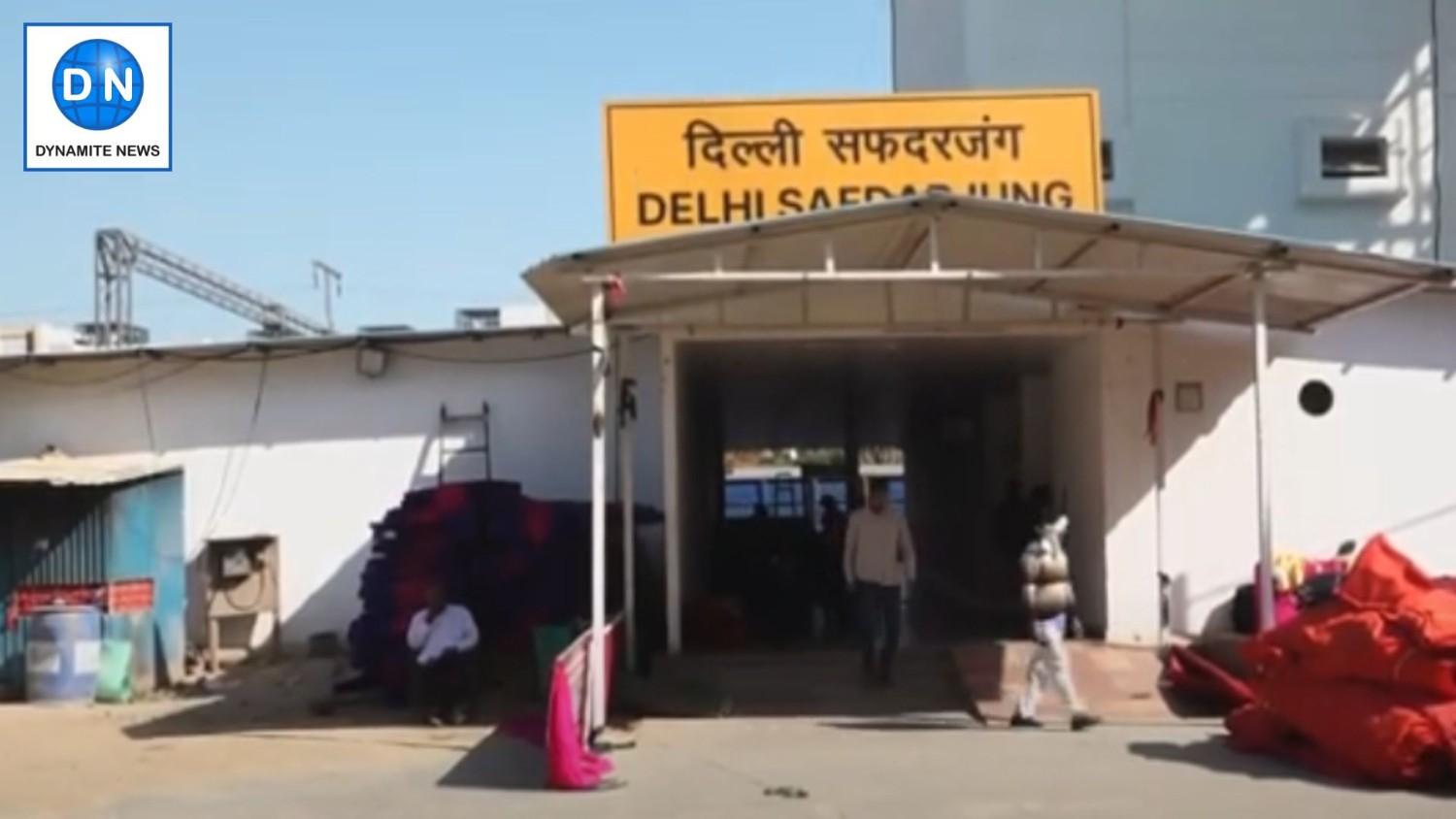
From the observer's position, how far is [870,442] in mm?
37500

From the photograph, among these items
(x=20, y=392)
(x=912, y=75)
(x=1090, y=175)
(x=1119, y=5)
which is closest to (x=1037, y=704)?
(x=1090, y=175)

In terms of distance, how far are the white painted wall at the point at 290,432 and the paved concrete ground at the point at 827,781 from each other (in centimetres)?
591

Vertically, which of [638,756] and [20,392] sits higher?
[20,392]

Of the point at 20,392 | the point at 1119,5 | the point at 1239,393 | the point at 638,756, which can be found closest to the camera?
the point at 638,756

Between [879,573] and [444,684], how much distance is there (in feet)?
11.8

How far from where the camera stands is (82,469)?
17.9m

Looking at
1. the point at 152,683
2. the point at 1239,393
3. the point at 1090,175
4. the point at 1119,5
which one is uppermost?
the point at 1119,5

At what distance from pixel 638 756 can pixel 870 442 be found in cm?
2555

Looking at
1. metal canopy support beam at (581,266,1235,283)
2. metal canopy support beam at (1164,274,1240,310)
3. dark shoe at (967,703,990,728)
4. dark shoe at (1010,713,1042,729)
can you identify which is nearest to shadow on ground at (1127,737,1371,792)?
dark shoe at (1010,713,1042,729)

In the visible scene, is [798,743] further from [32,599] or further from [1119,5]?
[1119,5]

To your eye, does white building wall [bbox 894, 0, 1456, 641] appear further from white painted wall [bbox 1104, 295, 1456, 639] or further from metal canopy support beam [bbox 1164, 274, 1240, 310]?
metal canopy support beam [bbox 1164, 274, 1240, 310]

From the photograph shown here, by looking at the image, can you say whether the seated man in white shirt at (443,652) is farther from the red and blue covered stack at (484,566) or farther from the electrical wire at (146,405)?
the electrical wire at (146,405)

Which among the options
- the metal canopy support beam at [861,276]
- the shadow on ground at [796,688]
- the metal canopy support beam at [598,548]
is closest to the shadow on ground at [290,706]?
the shadow on ground at [796,688]

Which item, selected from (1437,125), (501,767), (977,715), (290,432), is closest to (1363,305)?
(977,715)
